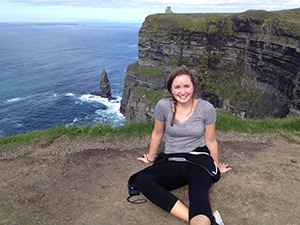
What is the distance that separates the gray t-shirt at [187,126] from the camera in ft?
19.8

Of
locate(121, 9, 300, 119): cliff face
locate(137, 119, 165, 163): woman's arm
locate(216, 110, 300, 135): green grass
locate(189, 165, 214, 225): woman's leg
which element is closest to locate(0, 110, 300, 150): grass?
locate(216, 110, 300, 135): green grass

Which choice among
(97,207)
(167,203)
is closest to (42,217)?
(97,207)

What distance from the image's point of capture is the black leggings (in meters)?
4.97

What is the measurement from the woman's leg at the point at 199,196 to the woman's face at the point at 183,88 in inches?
64.7

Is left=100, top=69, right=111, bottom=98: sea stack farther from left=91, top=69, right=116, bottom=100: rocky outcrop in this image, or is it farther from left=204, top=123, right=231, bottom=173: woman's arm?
left=204, top=123, right=231, bottom=173: woman's arm

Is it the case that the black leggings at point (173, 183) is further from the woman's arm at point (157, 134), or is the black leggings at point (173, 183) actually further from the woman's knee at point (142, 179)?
the woman's arm at point (157, 134)

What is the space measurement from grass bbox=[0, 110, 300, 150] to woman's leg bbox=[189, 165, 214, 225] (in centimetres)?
478

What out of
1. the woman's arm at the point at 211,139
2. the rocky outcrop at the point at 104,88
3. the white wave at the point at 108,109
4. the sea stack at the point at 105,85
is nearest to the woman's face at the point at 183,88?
the woman's arm at the point at 211,139

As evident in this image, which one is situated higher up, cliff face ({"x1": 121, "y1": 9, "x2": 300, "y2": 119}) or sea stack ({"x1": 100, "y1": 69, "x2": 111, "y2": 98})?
cliff face ({"x1": 121, "y1": 9, "x2": 300, "y2": 119})

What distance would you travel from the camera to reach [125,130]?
34.1ft

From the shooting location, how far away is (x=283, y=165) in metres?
7.75

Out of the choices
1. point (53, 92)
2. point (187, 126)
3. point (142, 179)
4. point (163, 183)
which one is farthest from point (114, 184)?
point (53, 92)

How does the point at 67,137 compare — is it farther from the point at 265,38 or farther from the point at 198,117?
the point at 265,38

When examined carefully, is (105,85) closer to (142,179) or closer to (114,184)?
A: (114,184)
